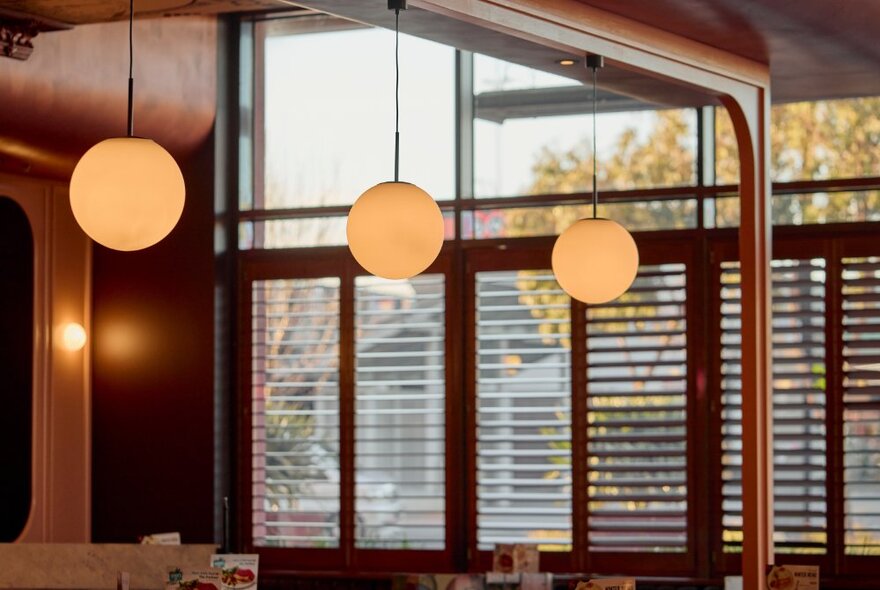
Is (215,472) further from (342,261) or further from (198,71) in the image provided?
(198,71)

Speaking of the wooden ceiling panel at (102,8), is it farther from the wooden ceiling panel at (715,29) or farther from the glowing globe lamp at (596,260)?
the glowing globe lamp at (596,260)

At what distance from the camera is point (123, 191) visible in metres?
2.52

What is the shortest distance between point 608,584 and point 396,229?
1.23m

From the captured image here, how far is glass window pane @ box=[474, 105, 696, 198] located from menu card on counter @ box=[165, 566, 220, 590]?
2.81 m

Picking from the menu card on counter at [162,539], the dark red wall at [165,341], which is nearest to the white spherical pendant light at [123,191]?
the menu card on counter at [162,539]

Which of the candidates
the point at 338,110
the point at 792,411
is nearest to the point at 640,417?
the point at 792,411

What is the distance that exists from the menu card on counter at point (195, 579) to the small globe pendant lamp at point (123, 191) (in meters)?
1.48

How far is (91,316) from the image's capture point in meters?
6.43

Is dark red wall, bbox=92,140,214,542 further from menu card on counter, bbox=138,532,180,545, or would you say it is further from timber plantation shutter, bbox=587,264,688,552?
timber plantation shutter, bbox=587,264,688,552

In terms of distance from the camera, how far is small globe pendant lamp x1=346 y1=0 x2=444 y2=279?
9.28 feet

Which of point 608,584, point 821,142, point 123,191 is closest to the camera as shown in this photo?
point 123,191

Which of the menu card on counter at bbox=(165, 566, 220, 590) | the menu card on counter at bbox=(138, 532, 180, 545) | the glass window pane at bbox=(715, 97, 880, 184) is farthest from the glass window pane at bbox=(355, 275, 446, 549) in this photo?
the menu card on counter at bbox=(165, 566, 220, 590)

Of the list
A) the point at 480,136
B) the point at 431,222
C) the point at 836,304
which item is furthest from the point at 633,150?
the point at 431,222

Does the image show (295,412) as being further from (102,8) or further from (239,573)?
(239,573)
